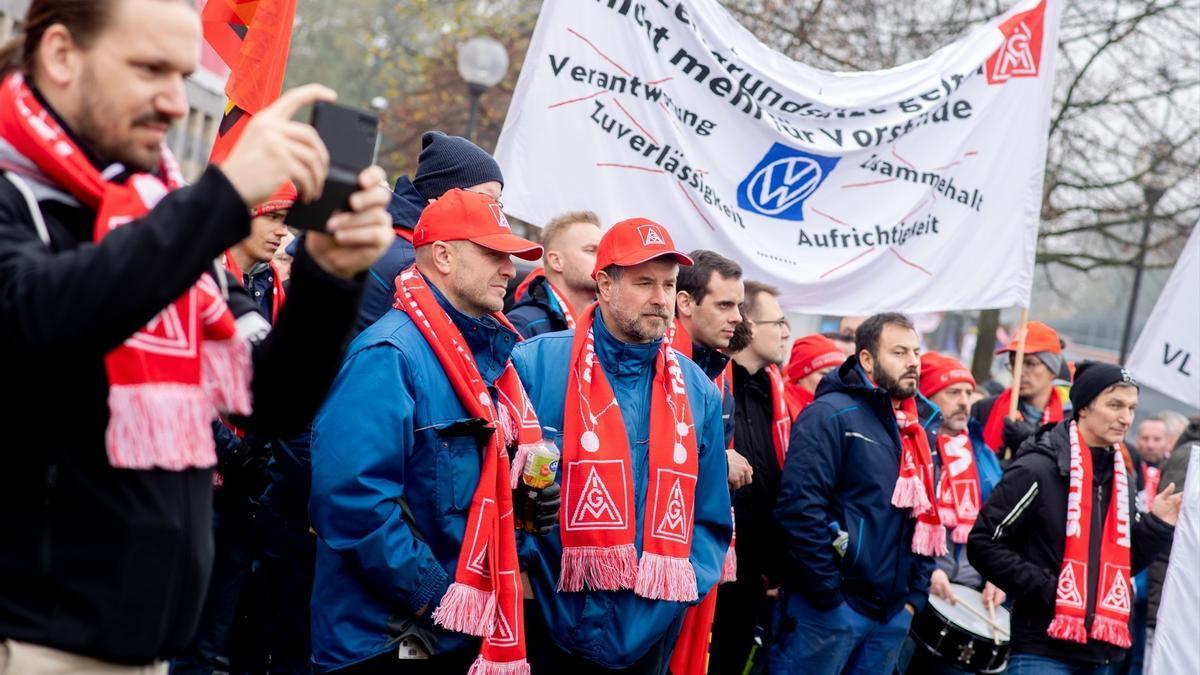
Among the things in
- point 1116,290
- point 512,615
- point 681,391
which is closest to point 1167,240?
point 681,391

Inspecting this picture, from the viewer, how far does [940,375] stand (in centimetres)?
826

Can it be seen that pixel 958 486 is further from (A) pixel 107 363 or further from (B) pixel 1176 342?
(A) pixel 107 363

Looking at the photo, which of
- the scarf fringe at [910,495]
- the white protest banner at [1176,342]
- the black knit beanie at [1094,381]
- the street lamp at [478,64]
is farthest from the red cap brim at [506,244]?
the street lamp at [478,64]

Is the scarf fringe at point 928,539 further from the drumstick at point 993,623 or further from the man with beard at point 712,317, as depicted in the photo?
the man with beard at point 712,317

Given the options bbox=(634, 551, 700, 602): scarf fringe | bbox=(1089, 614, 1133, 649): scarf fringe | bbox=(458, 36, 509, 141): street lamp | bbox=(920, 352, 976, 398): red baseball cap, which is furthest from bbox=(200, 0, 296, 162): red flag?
bbox=(458, 36, 509, 141): street lamp

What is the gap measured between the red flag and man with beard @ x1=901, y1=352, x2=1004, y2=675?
3.97 m

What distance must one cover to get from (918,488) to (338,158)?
4747mm

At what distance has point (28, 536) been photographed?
2.02 meters

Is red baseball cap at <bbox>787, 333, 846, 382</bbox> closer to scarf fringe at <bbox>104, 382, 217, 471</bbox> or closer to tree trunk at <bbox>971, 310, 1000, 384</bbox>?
scarf fringe at <bbox>104, 382, 217, 471</bbox>

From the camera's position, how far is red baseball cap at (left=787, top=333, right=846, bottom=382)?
25.1 feet

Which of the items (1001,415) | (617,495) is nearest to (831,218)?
(1001,415)

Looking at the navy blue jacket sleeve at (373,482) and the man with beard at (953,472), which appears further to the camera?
the man with beard at (953,472)

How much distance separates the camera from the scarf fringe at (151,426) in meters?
1.99

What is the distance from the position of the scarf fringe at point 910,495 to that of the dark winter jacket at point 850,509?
0.10 ft
